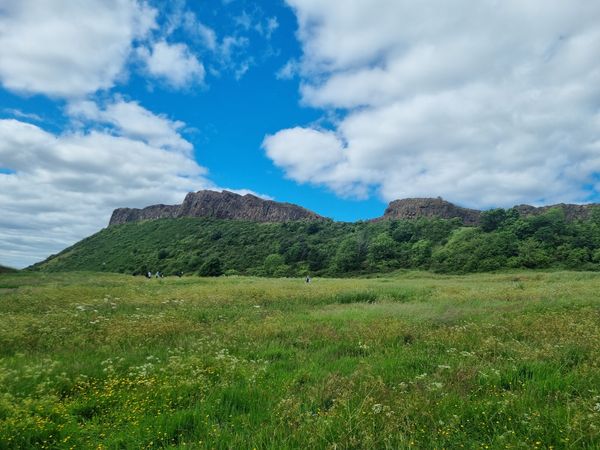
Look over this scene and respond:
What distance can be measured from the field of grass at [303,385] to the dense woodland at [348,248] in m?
62.3

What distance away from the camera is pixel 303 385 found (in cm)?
621

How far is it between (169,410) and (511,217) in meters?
99.1

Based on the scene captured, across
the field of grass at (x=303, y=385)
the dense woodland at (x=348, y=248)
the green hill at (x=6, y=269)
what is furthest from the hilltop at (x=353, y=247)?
the field of grass at (x=303, y=385)

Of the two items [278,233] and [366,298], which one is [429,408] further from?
[278,233]

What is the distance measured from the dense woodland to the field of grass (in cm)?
6230

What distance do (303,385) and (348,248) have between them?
8781 cm

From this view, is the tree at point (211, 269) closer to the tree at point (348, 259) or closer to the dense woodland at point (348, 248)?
the dense woodland at point (348, 248)

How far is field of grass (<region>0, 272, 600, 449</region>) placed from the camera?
432 centimetres

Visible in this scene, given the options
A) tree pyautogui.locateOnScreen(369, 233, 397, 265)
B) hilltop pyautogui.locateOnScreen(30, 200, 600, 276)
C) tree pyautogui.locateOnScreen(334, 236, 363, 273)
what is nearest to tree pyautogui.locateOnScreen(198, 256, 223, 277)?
hilltop pyautogui.locateOnScreen(30, 200, 600, 276)

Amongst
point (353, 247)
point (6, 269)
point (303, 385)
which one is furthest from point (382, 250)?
point (303, 385)

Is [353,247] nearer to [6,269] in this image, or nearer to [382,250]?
[382,250]

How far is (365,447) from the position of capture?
4.02 m

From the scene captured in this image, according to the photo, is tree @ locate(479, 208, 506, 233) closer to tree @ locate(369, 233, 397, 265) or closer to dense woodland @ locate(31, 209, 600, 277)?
dense woodland @ locate(31, 209, 600, 277)

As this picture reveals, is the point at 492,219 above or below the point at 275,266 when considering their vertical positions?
above
